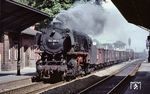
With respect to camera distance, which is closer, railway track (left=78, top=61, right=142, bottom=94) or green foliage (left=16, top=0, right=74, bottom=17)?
railway track (left=78, top=61, right=142, bottom=94)

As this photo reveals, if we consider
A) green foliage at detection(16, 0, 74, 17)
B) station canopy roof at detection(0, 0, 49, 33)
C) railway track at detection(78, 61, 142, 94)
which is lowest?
railway track at detection(78, 61, 142, 94)

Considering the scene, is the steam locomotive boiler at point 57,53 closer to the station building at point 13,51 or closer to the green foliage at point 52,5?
the station building at point 13,51

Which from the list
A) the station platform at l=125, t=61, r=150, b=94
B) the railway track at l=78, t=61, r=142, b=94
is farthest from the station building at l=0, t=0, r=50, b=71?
the station platform at l=125, t=61, r=150, b=94

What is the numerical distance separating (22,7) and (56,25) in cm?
242

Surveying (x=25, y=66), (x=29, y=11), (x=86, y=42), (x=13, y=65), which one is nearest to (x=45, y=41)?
(x=29, y=11)

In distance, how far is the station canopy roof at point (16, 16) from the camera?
21.1 meters

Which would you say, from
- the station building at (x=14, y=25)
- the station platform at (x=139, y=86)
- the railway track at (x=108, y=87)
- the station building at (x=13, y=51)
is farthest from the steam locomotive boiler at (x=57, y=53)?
the station building at (x=13, y=51)

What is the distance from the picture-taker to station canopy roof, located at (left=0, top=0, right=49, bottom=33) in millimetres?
21078

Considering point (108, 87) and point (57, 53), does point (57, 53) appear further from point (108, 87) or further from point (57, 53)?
point (108, 87)

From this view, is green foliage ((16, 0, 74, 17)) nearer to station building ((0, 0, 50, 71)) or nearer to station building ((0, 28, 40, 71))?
station building ((0, 28, 40, 71))

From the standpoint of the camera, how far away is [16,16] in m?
23.8

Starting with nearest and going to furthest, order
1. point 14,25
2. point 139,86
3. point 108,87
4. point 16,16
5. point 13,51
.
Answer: point 139,86 < point 108,87 < point 16,16 < point 14,25 < point 13,51

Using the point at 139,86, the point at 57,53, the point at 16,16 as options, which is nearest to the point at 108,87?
the point at 139,86

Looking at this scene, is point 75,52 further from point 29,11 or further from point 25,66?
point 25,66
